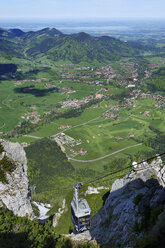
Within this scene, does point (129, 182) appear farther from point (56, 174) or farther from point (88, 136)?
point (88, 136)

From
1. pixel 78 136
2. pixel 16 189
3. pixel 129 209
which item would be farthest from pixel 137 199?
pixel 78 136

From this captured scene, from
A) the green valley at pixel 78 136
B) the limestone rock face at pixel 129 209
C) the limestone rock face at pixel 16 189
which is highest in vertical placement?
the limestone rock face at pixel 129 209

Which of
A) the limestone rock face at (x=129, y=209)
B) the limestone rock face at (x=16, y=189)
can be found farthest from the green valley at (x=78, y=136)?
the limestone rock face at (x=129, y=209)

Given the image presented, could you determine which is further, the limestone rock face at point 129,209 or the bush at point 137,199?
the bush at point 137,199

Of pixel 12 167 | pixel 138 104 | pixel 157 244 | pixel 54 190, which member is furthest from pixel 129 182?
pixel 138 104

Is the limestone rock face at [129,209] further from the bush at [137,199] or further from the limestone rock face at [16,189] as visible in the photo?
the limestone rock face at [16,189]
